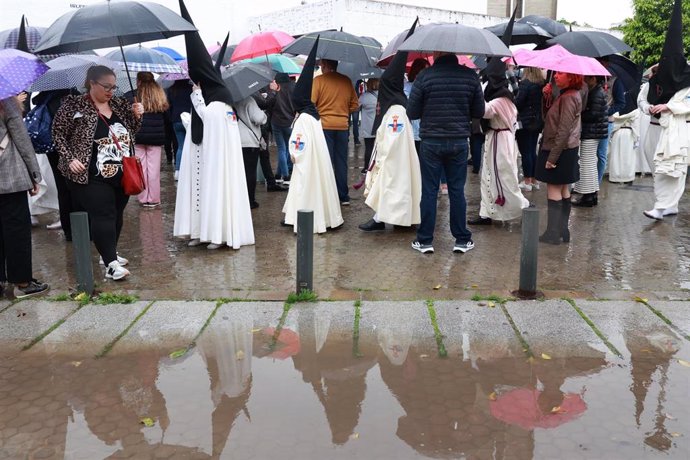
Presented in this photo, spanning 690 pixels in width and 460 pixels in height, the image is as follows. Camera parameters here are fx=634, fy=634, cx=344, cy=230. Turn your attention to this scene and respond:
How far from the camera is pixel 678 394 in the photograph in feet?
12.4

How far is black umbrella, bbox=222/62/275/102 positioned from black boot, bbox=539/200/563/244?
3.57 metres

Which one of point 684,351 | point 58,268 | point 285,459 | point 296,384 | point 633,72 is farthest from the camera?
point 633,72

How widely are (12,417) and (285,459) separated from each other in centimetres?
166

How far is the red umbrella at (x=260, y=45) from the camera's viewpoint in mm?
9547

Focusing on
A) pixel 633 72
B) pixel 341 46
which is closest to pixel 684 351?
pixel 341 46

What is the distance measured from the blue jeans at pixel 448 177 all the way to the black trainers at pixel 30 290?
3680mm

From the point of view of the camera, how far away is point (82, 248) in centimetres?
529

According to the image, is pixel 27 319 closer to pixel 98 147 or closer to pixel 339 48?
pixel 98 147

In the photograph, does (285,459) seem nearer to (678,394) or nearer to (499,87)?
(678,394)

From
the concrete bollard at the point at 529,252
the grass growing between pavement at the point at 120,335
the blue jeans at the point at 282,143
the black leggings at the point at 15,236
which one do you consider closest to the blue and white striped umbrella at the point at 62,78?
the black leggings at the point at 15,236

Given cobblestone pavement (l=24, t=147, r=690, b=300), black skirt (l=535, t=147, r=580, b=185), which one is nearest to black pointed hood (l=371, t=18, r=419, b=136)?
cobblestone pavement (l=24, t=147, r=690, b=300)

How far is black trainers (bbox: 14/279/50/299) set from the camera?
5.54 meters

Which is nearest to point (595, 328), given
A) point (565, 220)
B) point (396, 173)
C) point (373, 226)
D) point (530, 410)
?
point (530, 410)

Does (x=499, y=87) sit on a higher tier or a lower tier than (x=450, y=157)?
higher
